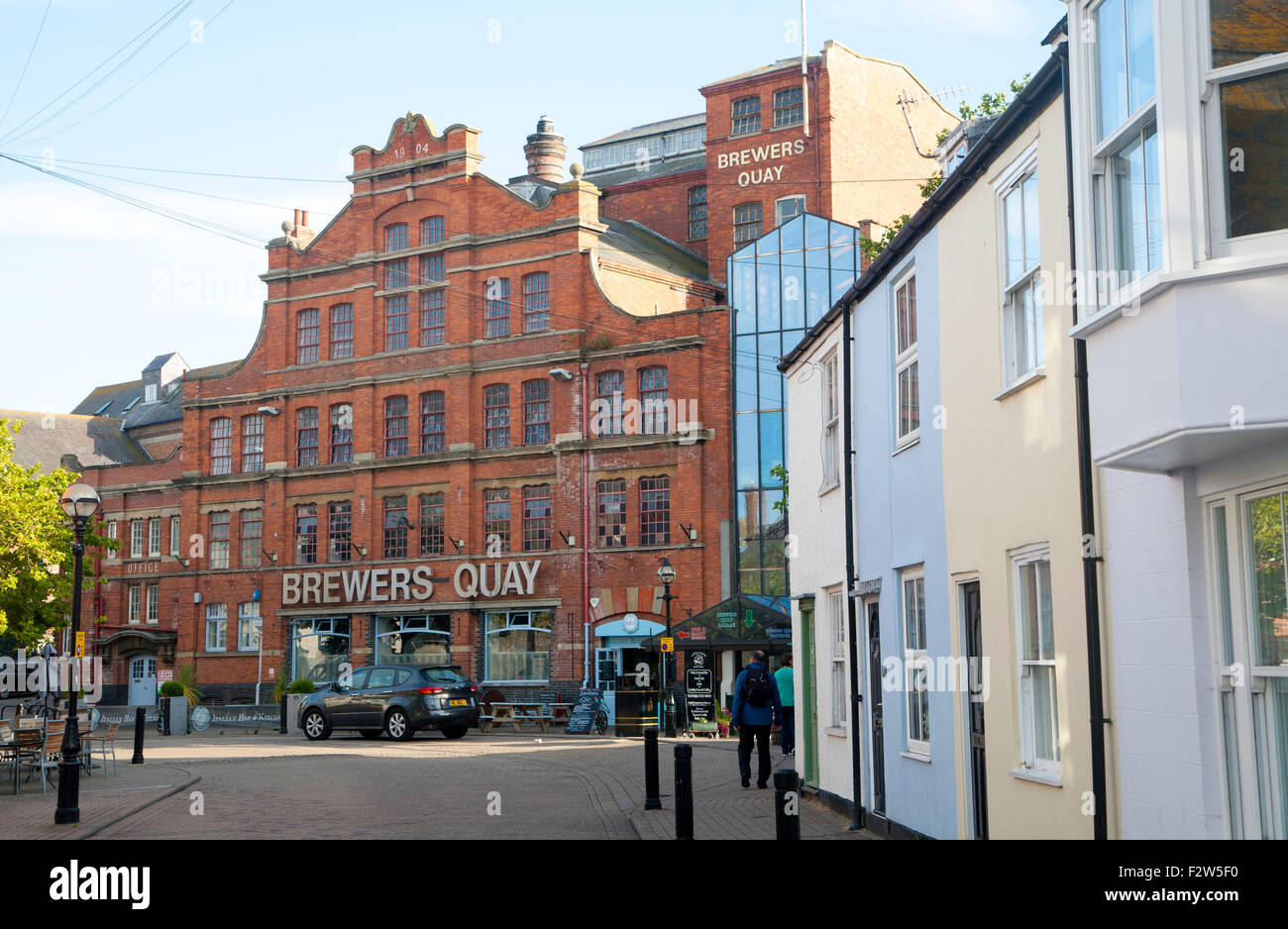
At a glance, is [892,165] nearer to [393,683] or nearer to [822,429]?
[393,683]

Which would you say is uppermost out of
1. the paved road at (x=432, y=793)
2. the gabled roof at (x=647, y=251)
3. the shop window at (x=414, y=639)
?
the gabled roof at (x=647, y=251)

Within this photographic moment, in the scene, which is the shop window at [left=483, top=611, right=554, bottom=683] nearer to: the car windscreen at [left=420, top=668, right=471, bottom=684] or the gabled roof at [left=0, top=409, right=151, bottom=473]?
the car windscreen at [left=420, top=668, right=471, bottom=684]

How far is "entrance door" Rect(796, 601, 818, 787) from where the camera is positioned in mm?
17094

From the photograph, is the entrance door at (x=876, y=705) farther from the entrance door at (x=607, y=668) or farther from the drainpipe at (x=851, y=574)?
the entrance door at (x=607, y=668)

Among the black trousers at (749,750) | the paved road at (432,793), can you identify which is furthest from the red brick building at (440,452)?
the black trousers at (749,750)

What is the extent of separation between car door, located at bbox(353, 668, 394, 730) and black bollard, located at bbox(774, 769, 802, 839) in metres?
24.1

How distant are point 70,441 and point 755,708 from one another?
53.4m

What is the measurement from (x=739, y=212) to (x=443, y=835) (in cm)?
3355

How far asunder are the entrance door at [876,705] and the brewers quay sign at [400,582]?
2728 centimetres

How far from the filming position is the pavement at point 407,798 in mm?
14117

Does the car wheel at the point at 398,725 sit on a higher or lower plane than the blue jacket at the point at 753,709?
lower

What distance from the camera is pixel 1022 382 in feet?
30.2

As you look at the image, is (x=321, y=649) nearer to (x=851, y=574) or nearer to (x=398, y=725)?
(x=398, y=725)

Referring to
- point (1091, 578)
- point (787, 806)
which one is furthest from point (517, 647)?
point (1091, 578)
